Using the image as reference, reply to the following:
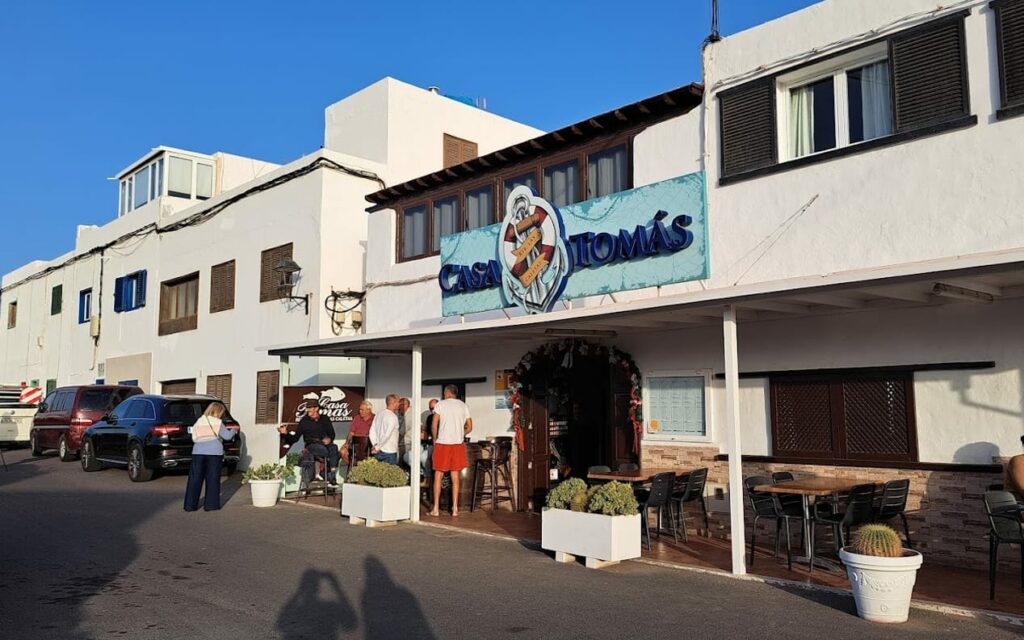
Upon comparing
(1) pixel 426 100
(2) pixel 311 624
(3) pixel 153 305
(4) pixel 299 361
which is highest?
(1) pixel 426 100

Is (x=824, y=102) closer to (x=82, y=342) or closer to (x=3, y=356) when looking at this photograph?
(x=82, y=342)

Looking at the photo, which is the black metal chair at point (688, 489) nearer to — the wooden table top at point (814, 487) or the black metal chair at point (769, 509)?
the black metal chair at point (769, 509)

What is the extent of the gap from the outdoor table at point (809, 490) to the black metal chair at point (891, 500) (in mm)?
143

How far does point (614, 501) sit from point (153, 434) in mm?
10550

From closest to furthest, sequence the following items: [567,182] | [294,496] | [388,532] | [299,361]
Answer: [388,532]
[567,182]
[294,496]
[299,361]

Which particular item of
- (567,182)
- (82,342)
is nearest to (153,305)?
(82,342)

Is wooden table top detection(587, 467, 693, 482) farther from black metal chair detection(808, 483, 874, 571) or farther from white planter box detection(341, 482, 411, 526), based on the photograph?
white planter box detection(341, 482, 411, 526)

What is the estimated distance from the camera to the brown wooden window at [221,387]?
19.5m

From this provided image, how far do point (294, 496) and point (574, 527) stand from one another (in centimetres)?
712

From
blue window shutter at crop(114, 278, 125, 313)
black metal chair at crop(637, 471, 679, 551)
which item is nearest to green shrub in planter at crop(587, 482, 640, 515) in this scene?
black metal chair at crop(637, 471, 679, 551)

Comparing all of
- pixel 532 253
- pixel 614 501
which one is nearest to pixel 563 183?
pixel 532 253

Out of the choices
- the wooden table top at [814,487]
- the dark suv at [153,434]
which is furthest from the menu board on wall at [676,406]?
the dark suv at [153,434]

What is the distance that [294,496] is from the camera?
1425cm

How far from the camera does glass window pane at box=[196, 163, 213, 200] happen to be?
24734mm
